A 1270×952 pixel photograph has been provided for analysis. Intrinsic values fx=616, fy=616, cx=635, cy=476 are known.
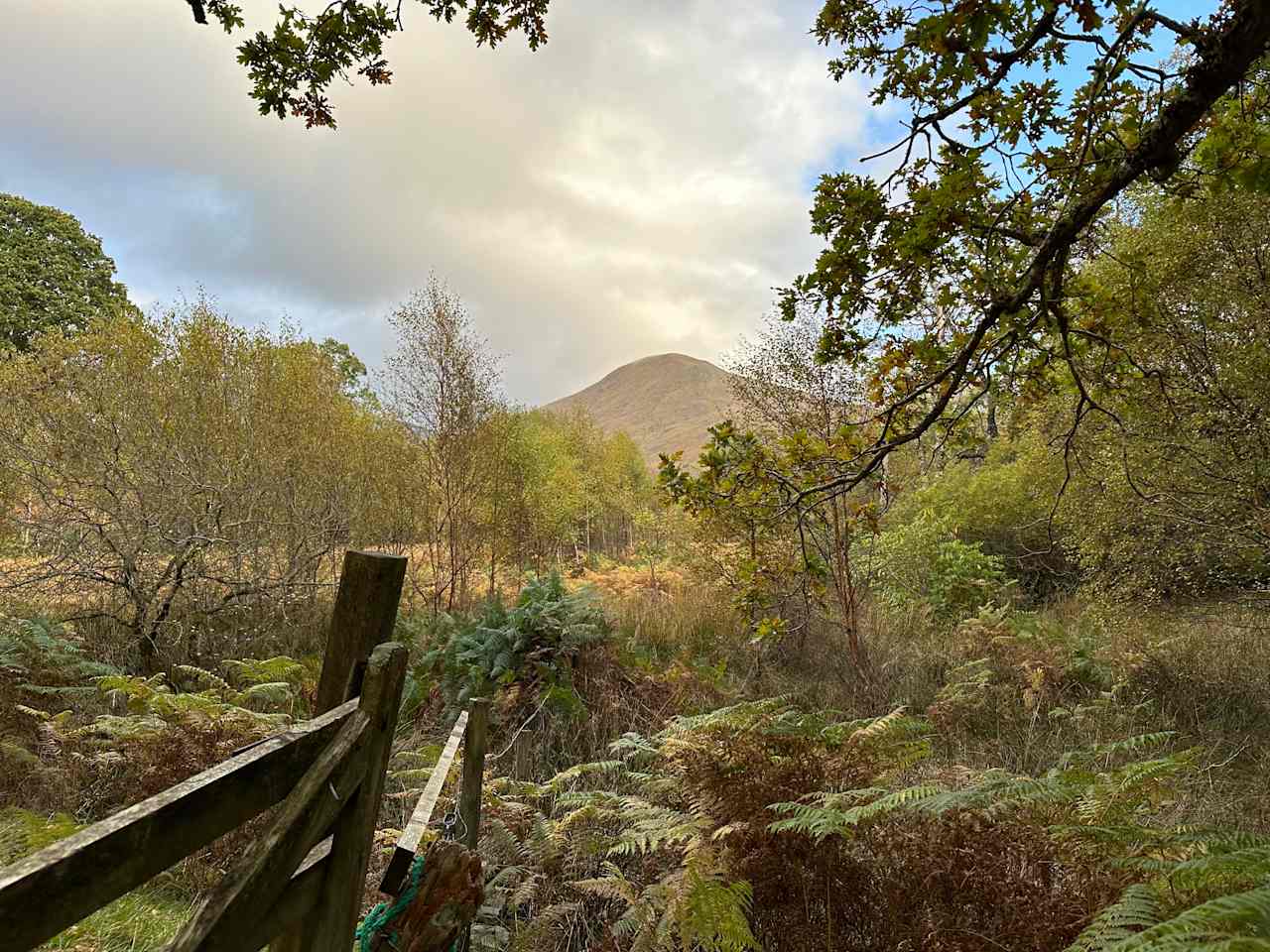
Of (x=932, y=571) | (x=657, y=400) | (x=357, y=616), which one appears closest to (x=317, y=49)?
(x=357, y=616)

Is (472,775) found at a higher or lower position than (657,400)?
lower

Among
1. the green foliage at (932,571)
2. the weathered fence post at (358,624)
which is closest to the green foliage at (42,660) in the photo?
the weathered fence post at (358,624)

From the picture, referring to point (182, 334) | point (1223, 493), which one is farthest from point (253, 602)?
point (1223, 493)

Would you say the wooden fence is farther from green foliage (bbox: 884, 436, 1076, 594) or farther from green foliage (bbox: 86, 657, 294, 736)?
green foliage (bbox: 884, 436, 1076, 594)

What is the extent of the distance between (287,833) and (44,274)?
30356 mm

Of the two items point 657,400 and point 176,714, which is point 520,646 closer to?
point 176,714

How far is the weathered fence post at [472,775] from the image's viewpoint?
2963mm

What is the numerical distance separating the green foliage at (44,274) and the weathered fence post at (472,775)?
2504 centimetres

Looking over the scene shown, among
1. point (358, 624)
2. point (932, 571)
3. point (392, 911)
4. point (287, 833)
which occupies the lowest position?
point (392, 911)

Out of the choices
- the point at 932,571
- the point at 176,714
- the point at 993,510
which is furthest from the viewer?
the point at 993,510

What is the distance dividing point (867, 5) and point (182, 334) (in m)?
9.44

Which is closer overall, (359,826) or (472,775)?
(359,826)

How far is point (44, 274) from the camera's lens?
72.6ft

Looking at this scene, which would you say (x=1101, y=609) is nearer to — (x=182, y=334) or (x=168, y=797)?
(x=168, y=797)
